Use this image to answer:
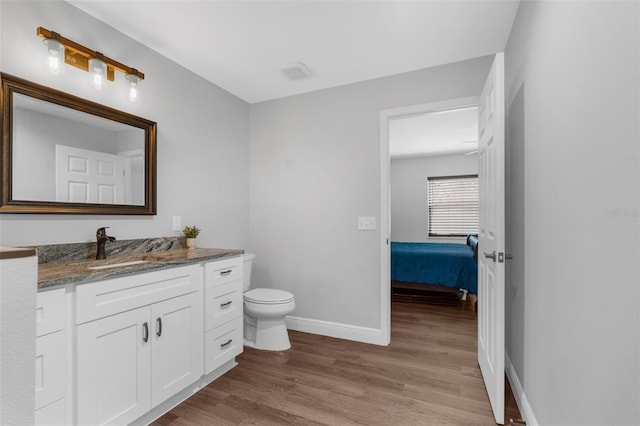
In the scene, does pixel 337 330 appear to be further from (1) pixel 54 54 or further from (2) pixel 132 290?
(1) pixel 54 54

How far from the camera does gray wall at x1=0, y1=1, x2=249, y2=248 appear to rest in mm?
1658

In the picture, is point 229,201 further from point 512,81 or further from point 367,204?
point 512,81

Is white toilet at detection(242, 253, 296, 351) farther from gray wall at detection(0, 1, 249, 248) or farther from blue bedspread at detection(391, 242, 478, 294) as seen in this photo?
blue bedspread at detection(391, 242, 478, 294)

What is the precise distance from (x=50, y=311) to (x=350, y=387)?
1749 millimetres

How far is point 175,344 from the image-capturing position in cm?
186

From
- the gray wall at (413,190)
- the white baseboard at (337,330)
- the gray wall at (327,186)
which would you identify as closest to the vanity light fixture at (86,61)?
the gray wall at (327,186)

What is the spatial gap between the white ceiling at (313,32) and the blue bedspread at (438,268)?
8.43 ft

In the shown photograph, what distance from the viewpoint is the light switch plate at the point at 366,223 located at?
287 centimetres

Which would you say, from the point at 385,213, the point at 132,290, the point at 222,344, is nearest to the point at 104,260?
the point at 132,290

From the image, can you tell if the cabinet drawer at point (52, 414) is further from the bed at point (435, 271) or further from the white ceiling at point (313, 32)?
the bed at point (435, 271)

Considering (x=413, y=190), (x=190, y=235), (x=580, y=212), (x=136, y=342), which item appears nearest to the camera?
(x=580, y=212)

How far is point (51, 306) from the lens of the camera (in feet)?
4.26

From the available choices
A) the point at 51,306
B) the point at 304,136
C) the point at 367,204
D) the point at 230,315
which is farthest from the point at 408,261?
the point at 51,306

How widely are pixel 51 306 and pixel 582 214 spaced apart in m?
2.08
